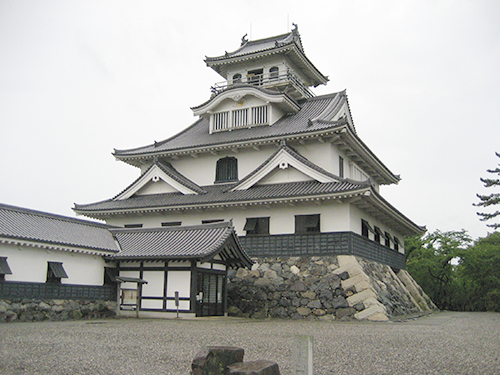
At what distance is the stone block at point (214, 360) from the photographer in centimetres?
720

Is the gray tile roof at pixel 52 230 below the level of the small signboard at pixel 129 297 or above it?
above

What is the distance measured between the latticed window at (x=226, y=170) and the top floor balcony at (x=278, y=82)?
247 inches

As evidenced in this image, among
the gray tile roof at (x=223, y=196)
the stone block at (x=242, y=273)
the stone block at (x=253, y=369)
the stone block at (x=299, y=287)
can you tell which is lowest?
the stone block at (x=253, y=369)

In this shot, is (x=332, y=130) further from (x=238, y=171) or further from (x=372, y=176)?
(x=372, y=176)

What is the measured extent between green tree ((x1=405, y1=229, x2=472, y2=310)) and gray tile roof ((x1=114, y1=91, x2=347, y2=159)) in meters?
13.8

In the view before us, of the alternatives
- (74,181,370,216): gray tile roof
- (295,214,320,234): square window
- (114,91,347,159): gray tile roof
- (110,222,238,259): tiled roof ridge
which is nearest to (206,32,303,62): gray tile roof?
(114,91,347,159): gray tile roof

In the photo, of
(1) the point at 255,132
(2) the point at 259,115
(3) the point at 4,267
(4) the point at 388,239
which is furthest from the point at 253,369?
(4) the point at 388,239

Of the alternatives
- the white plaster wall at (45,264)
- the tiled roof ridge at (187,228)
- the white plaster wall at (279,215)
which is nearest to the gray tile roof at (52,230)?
→ the white plaster wall at (45,264)

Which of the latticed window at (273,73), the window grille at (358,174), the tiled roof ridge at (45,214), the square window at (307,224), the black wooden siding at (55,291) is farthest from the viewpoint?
the latticed window at (273,73)

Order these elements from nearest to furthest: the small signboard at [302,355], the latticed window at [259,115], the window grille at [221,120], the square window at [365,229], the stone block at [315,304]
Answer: the small signboard at [302,355], the stone block at [315,304], the square window at [365,229], the latticed window at [259,115], the window grille at [221,120]

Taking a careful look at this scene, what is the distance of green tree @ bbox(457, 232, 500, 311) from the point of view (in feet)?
104

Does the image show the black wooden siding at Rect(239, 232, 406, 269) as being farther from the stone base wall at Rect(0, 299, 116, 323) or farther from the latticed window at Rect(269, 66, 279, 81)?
the latticed window at Rect(269, 66, 279, 81)

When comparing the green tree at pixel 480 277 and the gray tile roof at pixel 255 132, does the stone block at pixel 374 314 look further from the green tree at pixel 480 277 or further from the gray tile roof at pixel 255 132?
the green tree at pixel 480 277

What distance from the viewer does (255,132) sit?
89.6 feet
